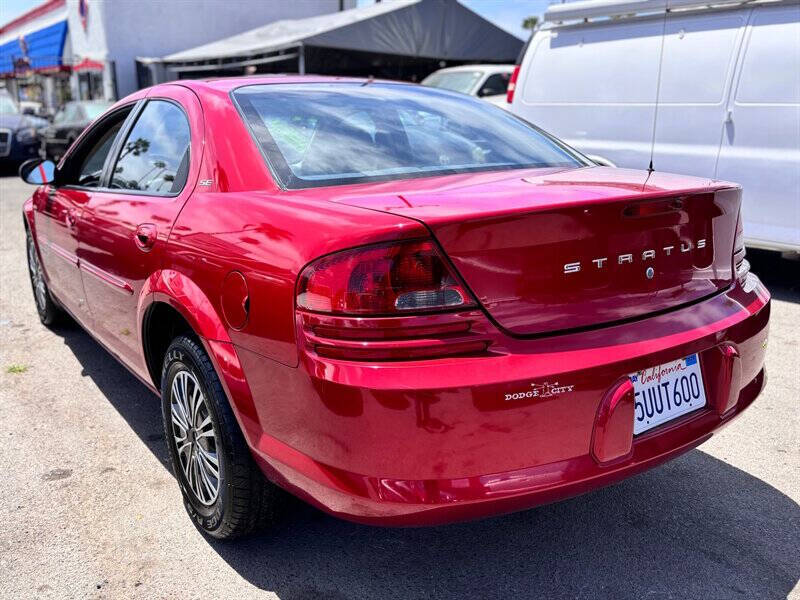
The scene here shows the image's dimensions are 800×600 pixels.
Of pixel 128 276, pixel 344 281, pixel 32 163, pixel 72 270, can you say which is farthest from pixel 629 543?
pixel 32 163

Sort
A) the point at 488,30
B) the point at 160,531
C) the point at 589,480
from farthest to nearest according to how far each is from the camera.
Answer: the point at 488,30, the point at 160,531, the point at 589,480

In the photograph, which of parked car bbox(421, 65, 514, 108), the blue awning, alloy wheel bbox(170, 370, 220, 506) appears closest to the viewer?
alloy wheel bbox(170, 370, 220, 506)

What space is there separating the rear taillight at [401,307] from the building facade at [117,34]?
998 inches

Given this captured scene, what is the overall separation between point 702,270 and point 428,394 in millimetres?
1042

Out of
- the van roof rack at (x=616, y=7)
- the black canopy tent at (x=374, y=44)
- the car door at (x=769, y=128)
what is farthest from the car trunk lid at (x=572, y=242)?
the black canopy tent at (x=374, y=44)

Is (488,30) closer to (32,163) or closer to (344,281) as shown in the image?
(32,163)

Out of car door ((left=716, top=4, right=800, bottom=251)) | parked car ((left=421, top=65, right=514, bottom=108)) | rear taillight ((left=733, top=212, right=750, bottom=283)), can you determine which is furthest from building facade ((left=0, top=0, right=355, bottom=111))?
rear taillight ((left=733, top=212, right=750, bottom=283))

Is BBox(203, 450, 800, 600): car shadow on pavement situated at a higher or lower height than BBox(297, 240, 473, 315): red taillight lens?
lower

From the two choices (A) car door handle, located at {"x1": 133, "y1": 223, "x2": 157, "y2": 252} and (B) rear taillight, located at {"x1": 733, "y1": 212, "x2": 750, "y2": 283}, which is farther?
(A) car door handle, located at {"x1": 133, "y1": 223, "x2": 157, "y2": 252}

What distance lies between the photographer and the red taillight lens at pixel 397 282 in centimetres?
182

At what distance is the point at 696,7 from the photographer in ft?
19.0

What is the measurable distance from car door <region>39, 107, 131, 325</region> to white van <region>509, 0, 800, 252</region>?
4.31 m

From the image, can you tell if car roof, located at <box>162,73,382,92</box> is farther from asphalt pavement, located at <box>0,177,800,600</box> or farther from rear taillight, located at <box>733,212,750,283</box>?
rear taillight, located at <box>733,212,750,283</box>

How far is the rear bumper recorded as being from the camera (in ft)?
5.86
